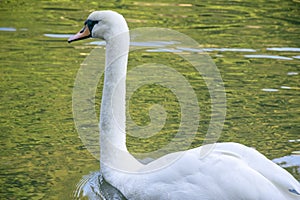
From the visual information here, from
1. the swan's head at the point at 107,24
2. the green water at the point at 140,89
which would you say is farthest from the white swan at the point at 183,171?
the green water at the point at 140,89

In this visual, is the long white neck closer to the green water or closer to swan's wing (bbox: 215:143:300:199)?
the green water

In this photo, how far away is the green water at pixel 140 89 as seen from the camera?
7480mm

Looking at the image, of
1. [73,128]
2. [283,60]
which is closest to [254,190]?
[73,128]

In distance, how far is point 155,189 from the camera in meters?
A: 6.04

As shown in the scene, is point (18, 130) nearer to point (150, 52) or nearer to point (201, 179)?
point (201, 179)

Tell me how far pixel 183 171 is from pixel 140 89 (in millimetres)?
4068

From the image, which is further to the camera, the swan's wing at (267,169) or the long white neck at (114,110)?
the long white neck at (114,110)

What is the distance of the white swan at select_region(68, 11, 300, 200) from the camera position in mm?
5723

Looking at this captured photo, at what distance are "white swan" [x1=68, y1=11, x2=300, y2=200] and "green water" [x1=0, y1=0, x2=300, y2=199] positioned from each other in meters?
0.55

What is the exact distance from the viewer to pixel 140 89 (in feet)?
32.6

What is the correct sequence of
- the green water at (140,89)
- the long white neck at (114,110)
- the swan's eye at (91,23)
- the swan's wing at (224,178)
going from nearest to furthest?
the swan's wing at (224,178) → the long white neck at (114,110) → the swan's eye at (91,23) → the green water at (140,89)

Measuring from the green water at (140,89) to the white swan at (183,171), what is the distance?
547 mm

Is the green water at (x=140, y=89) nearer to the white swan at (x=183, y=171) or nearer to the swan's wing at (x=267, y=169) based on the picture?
the white swan at (x=183, y=171)

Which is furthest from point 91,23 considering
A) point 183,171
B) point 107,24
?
point 183,171
